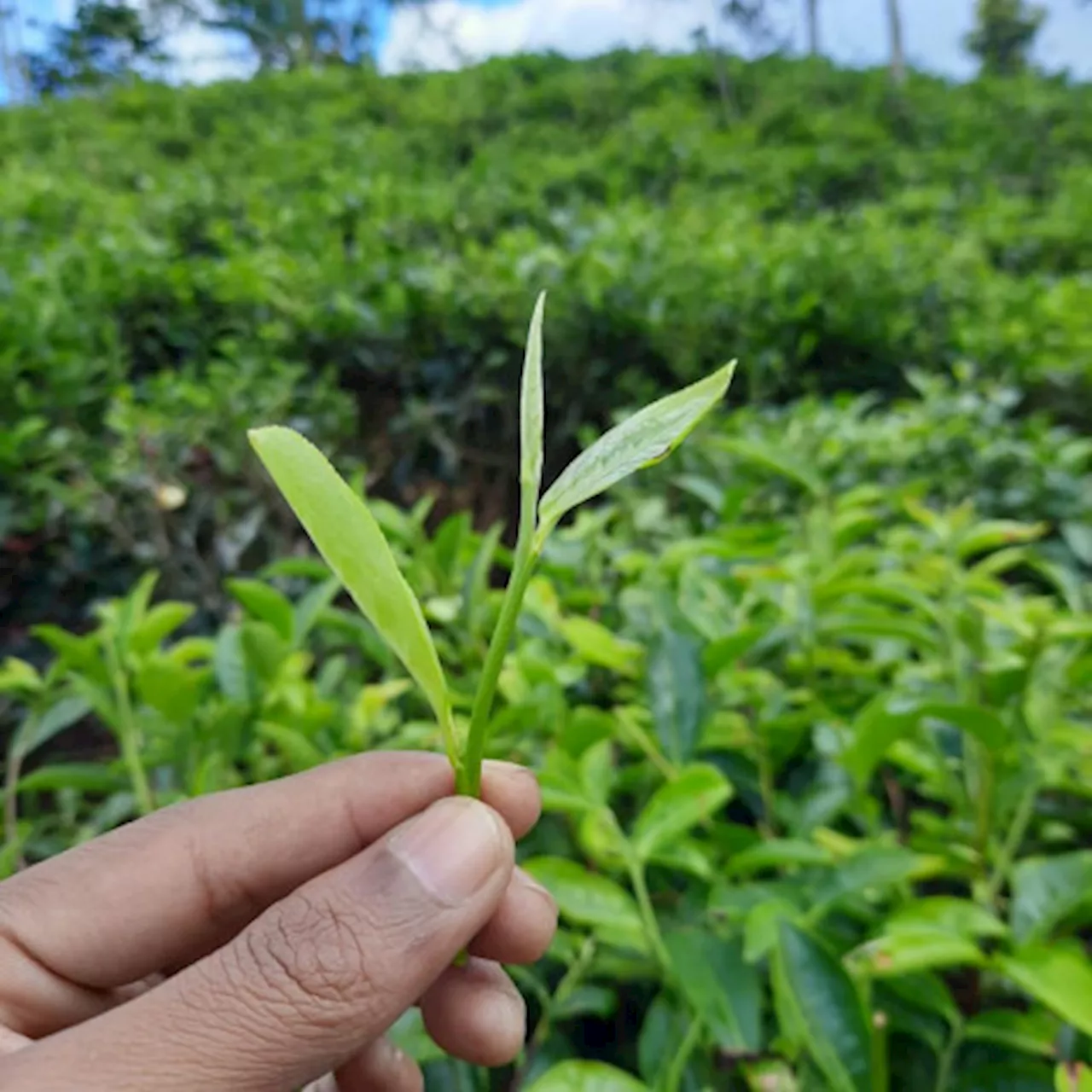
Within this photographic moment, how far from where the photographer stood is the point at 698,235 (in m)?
3.50

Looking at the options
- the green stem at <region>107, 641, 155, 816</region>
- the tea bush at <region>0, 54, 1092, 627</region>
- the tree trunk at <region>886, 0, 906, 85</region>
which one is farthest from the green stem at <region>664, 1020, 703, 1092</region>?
A: the tree trunk at <region>886, 0, 906, 85</region>

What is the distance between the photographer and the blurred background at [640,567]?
0.92 m

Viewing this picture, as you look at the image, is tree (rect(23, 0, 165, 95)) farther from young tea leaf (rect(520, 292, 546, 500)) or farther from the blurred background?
young tea leaf (rect(520, 292, 546, 500))

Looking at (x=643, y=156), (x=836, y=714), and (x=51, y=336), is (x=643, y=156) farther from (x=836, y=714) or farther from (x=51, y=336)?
(x=836, y=714)

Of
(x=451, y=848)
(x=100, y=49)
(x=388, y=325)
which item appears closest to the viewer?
(x=451, y=848)

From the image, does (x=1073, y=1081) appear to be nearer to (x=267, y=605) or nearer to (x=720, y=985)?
(x=720, y=985)

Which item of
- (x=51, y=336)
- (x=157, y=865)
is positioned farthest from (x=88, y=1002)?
(x=51, y=336)

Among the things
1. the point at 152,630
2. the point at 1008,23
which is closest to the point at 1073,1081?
Answer: the point at 152,630

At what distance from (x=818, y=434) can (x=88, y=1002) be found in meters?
1.61

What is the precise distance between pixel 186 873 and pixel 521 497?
0.48m

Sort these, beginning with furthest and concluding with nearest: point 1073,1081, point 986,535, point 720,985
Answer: point 986,535
point 720,985
point 1073,1081

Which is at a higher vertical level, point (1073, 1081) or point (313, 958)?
point (313, 958)

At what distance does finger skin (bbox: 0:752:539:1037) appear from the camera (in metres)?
0.75

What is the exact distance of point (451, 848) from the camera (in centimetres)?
64
